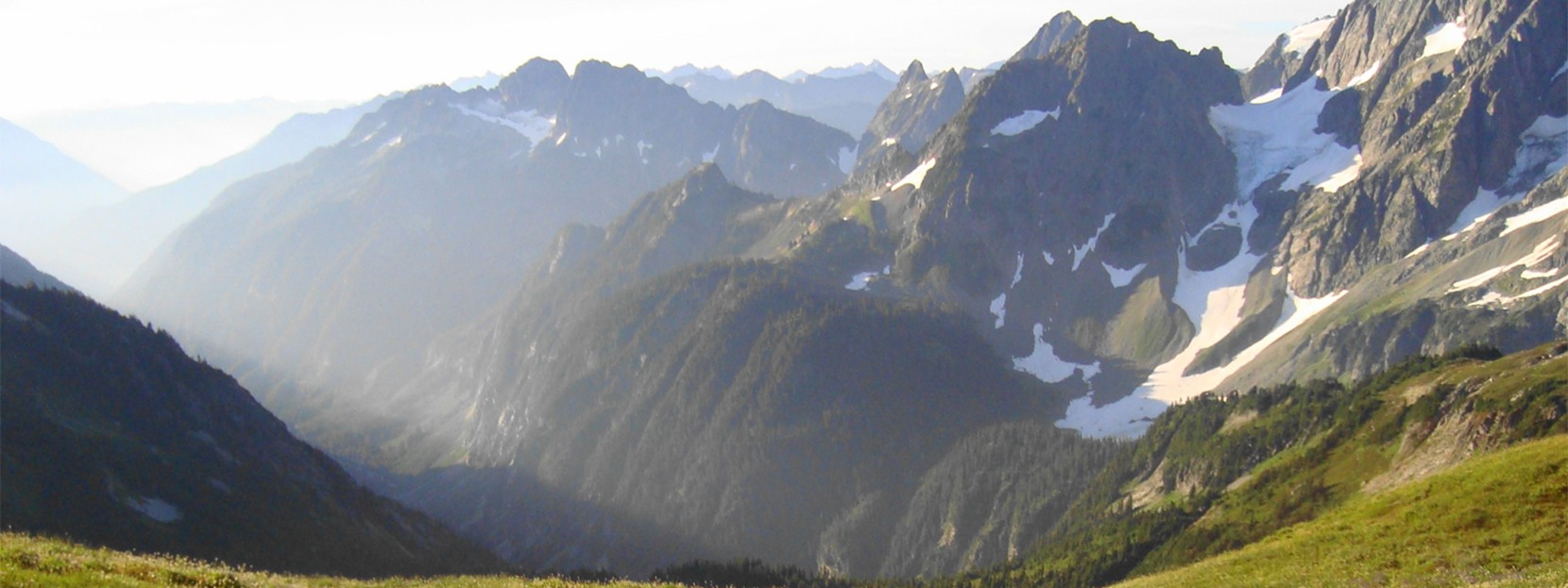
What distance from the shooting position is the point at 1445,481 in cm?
6900

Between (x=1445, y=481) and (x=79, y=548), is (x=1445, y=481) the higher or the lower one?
the higher one

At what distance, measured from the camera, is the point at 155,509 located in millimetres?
122625

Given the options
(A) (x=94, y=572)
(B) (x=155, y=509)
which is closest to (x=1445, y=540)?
(A) (x=94, y=572)

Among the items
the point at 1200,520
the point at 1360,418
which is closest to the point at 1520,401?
the point at 1360,418

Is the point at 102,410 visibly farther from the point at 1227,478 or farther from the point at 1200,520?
the point at 1227,478

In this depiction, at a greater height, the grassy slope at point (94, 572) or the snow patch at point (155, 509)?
the grassy slope at point (94, 572)

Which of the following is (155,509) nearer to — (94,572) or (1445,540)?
(94,572)

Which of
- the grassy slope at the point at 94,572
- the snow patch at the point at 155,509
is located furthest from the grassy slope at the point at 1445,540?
the snow patch at the point at 155,509

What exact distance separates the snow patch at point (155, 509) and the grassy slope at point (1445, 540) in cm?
11216

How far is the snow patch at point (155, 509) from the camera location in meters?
120

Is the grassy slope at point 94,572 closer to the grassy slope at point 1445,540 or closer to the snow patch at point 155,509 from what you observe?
the grassy slope at point 1445,540

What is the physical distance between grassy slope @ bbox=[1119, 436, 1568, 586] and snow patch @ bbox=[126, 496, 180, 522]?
112 m

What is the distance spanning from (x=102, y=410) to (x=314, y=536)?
37594mm

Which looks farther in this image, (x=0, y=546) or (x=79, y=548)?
(x=79, y=548)
